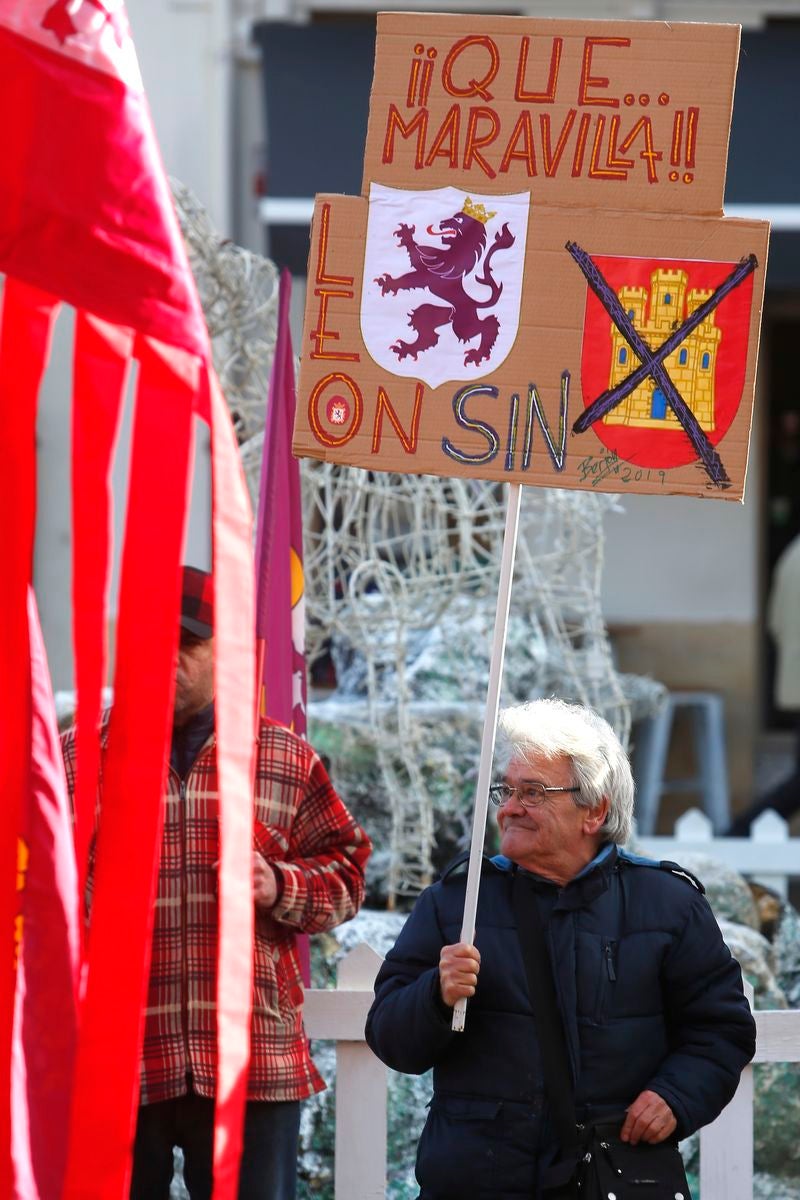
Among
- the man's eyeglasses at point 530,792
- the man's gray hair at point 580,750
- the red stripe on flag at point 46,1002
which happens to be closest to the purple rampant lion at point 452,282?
the man's gray hair at point 580,750

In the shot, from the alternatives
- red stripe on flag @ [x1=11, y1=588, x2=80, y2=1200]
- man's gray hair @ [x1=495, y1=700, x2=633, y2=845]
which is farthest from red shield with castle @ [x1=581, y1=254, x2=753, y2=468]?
red stripe on flag @ [x1=11, y1=588, x2=80, y2=1200]

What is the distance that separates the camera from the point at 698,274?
2.93 m

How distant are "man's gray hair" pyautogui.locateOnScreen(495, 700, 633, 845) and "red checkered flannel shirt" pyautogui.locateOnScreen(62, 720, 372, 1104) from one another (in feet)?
1.58

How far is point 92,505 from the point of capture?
7.91ft

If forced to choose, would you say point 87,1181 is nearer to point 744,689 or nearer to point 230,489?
point 230,489

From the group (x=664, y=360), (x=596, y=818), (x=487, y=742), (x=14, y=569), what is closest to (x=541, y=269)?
(x=664, y=360)

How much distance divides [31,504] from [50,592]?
651 centimetres

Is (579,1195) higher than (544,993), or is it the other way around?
(544,993)

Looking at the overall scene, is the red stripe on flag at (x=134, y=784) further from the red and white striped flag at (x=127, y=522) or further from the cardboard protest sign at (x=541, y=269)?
the cardboard protest sign at (x=541, y=269)

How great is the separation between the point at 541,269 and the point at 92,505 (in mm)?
975

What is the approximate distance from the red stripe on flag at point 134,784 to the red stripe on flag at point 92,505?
14 centimetres

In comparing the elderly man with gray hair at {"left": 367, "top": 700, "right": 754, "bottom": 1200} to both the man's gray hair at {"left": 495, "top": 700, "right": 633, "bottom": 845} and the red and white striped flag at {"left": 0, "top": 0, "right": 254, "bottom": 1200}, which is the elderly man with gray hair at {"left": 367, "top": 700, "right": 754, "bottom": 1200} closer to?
the man's gray hair at {"left": 495, "top": 700, "right": 633, "bottom": 845}

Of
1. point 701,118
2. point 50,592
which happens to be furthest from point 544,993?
point 50,592

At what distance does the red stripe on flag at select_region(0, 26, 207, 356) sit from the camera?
7.25 feet
